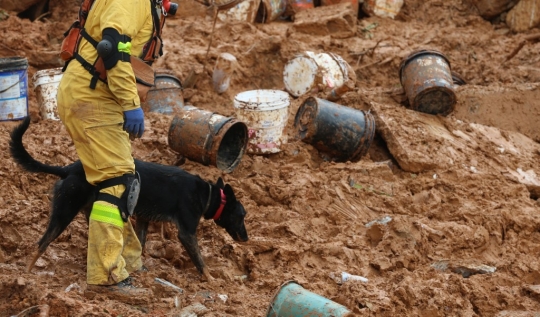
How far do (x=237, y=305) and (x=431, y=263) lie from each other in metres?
1.67

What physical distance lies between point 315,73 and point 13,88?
3280 millimetres

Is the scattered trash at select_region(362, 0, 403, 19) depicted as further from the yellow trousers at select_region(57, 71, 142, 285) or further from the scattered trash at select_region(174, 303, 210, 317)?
the scattered trash at select_region(174, 303, 210, 317)

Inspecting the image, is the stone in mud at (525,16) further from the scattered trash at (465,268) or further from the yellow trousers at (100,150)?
the yellow trousers at (100,150)

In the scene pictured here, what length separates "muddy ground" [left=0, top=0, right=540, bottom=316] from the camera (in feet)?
15.9

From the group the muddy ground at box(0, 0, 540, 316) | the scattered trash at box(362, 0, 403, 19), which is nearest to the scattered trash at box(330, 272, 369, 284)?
the muddy ground at box(0, 0, 540, 316)

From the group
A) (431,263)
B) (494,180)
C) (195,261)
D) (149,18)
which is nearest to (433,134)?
(494,180)

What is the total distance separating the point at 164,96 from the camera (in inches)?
320

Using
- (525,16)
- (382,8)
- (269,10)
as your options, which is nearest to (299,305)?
(269,10)

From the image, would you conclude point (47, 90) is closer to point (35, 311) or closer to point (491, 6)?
point (35, 311)

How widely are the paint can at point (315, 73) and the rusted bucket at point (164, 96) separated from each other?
1336 mm

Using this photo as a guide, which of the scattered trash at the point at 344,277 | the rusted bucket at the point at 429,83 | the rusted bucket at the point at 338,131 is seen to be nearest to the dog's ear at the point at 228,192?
the scattered trash at the point at 344,277

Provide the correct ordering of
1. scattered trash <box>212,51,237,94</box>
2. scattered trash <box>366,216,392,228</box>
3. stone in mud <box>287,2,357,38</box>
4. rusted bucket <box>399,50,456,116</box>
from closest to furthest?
scattered trash <box>366,216,392,228</box>, rusted bucket <box>399,50,456,116</box>, scattered trash <box>212,51,237,94</box>, stone in mud <box>287,2,357,38</box>

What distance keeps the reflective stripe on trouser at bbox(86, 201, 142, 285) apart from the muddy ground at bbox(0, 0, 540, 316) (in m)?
0.14

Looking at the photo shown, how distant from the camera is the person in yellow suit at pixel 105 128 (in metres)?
4.41
